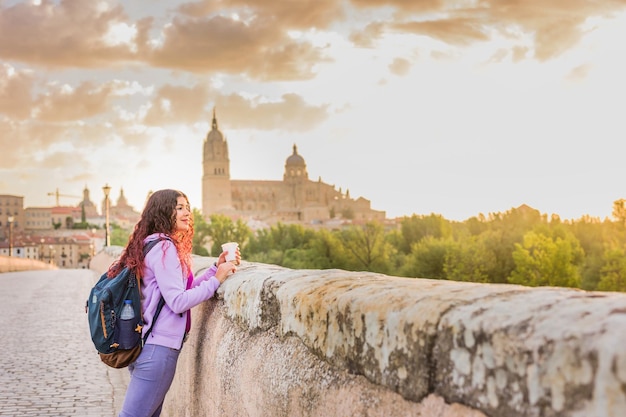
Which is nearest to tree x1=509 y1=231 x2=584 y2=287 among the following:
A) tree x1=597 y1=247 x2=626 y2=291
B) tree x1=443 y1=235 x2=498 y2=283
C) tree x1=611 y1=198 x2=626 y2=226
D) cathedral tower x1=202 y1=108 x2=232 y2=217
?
tree x1=443 y1=235 x2=498 y2=283

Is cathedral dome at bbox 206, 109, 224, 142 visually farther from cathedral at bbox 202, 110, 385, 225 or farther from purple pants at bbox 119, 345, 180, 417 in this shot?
purple pants at bbox 119, 345, 180, 417

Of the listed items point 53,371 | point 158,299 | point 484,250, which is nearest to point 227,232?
point 484,250

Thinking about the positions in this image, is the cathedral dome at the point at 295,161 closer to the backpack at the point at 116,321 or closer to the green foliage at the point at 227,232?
the green foliage at the point at 227,232

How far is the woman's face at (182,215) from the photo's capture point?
3.30 meters

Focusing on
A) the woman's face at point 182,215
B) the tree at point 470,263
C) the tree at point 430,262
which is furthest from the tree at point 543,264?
the woman's face at point 182,215

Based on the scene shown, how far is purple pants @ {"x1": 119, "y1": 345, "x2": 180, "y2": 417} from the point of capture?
3.03 meters

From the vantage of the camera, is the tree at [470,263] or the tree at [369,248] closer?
the tree at [470,263]

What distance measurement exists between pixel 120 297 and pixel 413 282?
1.53m

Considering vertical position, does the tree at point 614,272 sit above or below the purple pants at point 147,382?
below

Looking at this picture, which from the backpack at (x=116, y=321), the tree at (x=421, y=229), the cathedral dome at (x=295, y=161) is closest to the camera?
the backpack at (x=116, y=321)

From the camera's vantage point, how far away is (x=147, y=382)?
10.00ft

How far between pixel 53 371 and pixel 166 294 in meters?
4.79

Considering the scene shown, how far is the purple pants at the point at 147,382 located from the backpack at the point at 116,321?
0.05 meters

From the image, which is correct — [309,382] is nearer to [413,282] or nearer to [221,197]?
[413,282]
